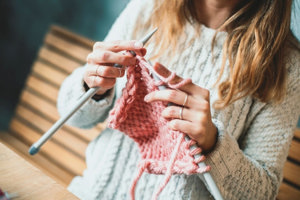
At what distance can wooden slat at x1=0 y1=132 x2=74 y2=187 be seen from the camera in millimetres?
1201

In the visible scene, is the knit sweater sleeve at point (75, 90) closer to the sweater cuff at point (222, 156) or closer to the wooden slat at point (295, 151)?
the sweater cuff at point (222, 156)

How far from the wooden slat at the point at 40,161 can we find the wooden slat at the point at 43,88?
0.88ft

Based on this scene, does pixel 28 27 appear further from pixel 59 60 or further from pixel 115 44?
pixel 115 44

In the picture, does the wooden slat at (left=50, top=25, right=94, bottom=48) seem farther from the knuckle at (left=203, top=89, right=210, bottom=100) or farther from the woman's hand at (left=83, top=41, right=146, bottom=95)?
the knuckle at (left=203, top=89, right=210, bottom=100)

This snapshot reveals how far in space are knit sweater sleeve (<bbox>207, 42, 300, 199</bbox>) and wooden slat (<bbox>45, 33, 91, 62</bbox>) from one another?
0.77 meters

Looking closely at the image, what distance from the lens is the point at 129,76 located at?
1.91ft

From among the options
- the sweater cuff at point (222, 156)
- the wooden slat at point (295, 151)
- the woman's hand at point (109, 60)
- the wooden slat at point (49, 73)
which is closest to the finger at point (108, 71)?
the woman's hand at point (109, 60)

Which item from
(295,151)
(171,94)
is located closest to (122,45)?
(171,94)

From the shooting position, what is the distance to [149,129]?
0.64 m

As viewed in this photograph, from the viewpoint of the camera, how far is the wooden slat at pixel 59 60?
1254 millimetres

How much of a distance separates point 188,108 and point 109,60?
0.17m

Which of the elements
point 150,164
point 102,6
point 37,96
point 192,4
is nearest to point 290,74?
point 192,4

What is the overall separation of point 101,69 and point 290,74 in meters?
0.45

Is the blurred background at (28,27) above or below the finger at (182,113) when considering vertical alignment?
below
